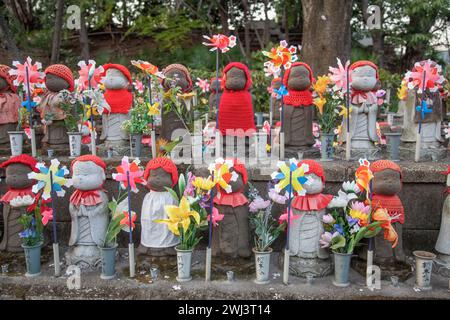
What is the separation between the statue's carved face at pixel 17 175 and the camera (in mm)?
3367

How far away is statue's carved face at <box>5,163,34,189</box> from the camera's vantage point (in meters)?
3.37

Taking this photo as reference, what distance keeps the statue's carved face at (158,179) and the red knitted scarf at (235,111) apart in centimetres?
89

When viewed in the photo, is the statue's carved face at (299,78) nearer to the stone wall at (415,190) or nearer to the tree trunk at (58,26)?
the stone wall at (415,190)

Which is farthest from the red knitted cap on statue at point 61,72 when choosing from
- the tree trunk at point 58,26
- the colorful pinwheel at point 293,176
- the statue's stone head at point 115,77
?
the tree trunk at point 58,26

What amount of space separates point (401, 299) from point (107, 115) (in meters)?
2.79

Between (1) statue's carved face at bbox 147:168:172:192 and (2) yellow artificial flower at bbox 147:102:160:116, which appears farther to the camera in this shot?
(2) yellow artificial flower at bbox 147:102:160:116

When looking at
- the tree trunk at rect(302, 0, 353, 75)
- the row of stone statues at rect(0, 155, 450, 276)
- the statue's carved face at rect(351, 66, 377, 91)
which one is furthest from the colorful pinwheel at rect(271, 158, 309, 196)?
the tree trunk at rect(302, 0, 353, 75)

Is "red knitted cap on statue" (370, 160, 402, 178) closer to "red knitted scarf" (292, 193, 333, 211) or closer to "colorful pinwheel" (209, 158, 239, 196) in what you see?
"red knitted scarf" (292, 193, 333, 211)

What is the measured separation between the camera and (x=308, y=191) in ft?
10.2

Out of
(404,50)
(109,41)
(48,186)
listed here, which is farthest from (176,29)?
(48,186)

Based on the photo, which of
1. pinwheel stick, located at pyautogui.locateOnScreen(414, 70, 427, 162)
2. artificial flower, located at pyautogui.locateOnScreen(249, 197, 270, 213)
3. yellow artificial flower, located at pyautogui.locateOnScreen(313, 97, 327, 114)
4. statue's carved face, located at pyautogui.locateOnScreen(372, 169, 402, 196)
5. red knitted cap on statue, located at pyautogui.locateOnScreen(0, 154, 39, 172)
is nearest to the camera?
statue's carved face, located at pyautogui.locateOnScreen(372, 169, 402, 196)

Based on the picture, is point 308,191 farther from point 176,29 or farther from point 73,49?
point 73,49

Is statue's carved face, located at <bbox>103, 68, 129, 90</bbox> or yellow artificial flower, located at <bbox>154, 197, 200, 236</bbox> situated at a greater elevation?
statue's carved face, located at <bbox>103, 68, 129, 90</bbox>

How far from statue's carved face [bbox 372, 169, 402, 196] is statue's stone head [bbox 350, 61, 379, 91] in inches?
35.9
